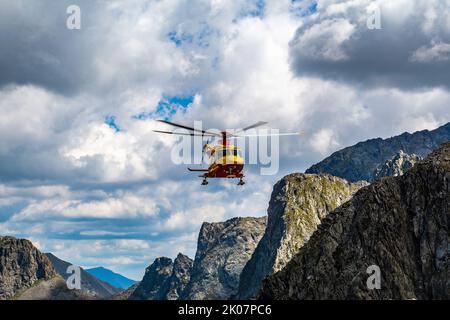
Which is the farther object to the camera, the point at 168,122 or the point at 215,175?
the point at 215,175
